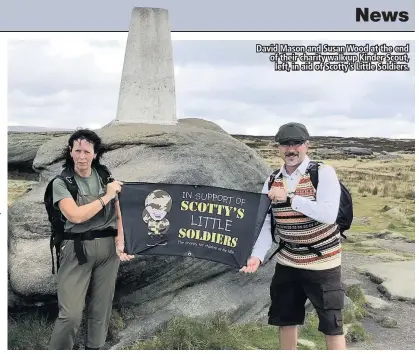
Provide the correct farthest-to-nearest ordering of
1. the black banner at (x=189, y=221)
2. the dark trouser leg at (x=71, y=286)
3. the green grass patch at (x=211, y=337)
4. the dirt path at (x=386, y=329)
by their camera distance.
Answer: the dirt path at (x=386, y=329)
the green grass patch at (x=211, y=337)
the black banner at (x=189, y=221)
the dark trouser leg at (x=71, y=286)

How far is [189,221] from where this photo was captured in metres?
7.84

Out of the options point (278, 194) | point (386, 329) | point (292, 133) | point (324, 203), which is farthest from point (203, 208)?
point (386, 329)

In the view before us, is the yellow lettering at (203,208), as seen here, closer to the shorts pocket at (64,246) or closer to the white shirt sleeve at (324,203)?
the white shirt sleeve at (324,203)

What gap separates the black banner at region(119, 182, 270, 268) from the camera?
7.63 m

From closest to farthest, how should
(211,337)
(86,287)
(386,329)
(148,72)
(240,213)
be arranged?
(86,287) → (240,213) → (211,337) → (386,329) → (148,72)

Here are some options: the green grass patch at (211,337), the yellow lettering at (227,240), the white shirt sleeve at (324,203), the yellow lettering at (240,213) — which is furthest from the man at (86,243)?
the white shirt sleeve at (324,203)

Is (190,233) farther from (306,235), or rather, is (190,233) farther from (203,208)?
(306,235)

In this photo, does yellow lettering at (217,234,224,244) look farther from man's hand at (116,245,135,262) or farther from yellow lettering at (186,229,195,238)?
man's hand at (116,245,135,262)

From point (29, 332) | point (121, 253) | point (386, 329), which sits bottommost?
point (386, 329)

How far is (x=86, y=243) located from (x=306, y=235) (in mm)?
2593

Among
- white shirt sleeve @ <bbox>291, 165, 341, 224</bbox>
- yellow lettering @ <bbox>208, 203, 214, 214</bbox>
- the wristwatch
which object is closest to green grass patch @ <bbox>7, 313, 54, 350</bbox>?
yellow lettering @ <bbox>208, 203, 214, 214</bbox>

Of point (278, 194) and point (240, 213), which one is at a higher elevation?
point (278, 194)

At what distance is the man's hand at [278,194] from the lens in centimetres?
651

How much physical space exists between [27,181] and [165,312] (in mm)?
5833
